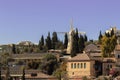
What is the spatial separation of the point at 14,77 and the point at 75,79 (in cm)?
1354

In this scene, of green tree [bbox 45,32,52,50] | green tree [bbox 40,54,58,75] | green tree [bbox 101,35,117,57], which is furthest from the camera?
green tree [bbox 45,32,52,50]

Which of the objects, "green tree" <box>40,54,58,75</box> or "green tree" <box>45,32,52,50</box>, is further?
"green tree" <box>45,32,52,50</box>

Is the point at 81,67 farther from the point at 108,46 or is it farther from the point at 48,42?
the point at 48,42

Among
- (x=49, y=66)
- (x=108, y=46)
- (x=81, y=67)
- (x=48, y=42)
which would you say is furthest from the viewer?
(x=48, y=42)

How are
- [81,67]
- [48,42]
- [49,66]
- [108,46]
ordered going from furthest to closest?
1. [48,42]
2. [49,66]
3. [108,46]
4. [81,67]

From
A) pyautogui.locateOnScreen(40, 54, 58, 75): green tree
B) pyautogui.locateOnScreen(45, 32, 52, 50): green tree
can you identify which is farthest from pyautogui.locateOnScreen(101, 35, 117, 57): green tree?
pyautogui.locateOnScreen(45, 32, 52, 50): green tree

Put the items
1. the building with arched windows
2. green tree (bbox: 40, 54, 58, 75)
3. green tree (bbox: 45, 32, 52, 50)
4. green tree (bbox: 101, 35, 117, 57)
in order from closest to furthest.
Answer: the building with arched windows, green tree (bbox: 101, 35, 117, 57), green tree (bbox: 40, 54, 58, 75), green tree (bbox: 45, 32, 52, 50)

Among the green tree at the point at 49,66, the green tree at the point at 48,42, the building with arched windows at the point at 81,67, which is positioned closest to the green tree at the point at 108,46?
the building with arched windows at the point at 81,67

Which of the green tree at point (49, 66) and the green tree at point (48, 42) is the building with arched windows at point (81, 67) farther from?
the green tree at point (48, 42)

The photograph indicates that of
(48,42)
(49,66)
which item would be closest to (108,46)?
(49,66)

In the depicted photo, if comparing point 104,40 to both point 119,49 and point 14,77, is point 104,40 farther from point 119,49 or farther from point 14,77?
point 14,77

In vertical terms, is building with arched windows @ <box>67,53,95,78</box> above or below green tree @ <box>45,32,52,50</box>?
below

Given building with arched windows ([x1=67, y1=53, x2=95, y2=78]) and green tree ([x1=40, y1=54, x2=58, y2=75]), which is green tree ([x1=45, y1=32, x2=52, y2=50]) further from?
building with arched windows ([x1=67, y1=53, x2=95, y2=78])

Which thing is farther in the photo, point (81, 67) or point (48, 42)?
point (48, 42)
